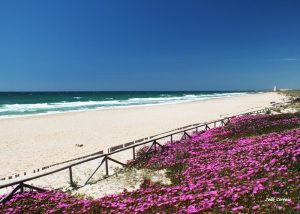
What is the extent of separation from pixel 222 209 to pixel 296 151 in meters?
4.30

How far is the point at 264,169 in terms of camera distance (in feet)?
28.6

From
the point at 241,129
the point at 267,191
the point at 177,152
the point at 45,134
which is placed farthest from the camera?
the point at 45,134

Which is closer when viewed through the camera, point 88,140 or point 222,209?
point 222,209

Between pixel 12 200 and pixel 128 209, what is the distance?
14.1 feet

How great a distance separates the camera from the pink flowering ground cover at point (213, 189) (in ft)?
20.8

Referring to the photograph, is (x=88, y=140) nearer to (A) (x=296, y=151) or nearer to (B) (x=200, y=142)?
(B) (x=200, y=142)

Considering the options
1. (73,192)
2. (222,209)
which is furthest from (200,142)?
(222,209)

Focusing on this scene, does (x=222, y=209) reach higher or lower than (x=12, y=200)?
higher

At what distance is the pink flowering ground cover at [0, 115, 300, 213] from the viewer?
6340 mm

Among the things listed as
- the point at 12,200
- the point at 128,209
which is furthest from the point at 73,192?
the point at 128,209

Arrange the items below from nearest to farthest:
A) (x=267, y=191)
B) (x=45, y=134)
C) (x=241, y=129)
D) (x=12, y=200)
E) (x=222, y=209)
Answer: (x=222, y=209), (x=267, y=191), (x=12, y=200), (x=241, y=129), (x=45, y=134)

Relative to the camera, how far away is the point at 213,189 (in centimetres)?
790

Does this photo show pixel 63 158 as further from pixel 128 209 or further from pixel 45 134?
pixel 128 209

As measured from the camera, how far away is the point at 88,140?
26328 millimetres
